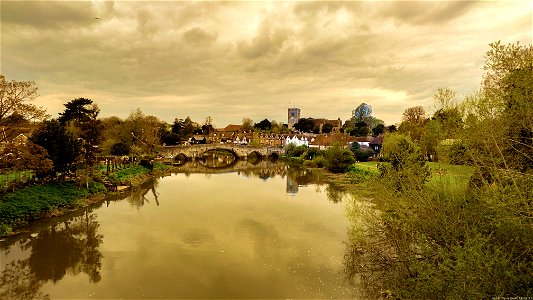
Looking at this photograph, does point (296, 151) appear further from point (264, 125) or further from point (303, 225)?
point (264, 125)

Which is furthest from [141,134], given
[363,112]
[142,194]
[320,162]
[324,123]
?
[363,112]

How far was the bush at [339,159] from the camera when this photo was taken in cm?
5550

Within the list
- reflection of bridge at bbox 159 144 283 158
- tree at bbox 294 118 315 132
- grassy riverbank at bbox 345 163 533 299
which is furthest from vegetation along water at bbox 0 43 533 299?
tree at bbox 294 118 315 132

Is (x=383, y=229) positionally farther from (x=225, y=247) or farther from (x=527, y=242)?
(x=225, y=247)

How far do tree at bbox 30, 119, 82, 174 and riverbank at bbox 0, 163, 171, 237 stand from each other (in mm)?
1935

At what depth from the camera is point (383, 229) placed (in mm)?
14031

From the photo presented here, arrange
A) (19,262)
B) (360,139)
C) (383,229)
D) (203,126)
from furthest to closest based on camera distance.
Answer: (203,126) → (360,139) → (19,262) → (383,229)

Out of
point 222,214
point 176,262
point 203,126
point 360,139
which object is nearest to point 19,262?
point 176,262

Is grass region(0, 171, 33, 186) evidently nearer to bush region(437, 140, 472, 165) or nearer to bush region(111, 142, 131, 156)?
bush region(111, 142, 131, 156)

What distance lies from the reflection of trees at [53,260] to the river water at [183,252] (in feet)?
0.15

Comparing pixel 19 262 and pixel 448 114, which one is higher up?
pixel 448 114

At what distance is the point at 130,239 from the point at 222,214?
27.0ft

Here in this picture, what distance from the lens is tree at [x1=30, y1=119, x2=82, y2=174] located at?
29953 millimetres

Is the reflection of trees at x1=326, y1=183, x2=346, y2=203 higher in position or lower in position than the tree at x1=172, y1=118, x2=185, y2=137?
lower
